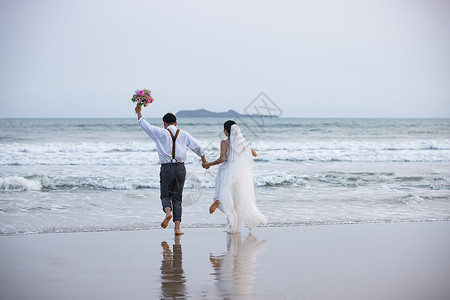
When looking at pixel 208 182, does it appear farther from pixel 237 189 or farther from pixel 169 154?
pixel 169 154

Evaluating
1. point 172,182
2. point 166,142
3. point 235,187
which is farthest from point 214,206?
point 166,142

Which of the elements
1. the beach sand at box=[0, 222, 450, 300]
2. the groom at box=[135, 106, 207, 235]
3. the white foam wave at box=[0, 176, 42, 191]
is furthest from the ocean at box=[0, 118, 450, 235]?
the groom at box=[135, 106, 207, 235]

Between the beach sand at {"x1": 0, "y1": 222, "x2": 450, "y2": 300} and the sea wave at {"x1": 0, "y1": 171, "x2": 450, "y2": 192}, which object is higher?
the sea wave at {"x1": 0, "y1": 171, "x2": 450, "y2": 192}

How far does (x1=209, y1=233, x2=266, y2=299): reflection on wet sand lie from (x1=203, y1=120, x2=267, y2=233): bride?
0.36 m

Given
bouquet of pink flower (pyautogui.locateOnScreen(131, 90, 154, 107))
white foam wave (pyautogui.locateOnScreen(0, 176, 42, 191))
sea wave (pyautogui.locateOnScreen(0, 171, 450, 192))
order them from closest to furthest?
bouquet of pink flower (pyautogui.locateOnScreen(131, 90, 154, 107)), white foam wave (pyautogui.locateOnScreen(0, 176, 42, 191)), sea wave (pyautogui.locateOnScreen(0, 171, 450, 192))

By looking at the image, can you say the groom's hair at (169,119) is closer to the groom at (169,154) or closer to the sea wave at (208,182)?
the groom at (169,154)

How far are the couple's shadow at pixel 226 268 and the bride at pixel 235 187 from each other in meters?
0.48

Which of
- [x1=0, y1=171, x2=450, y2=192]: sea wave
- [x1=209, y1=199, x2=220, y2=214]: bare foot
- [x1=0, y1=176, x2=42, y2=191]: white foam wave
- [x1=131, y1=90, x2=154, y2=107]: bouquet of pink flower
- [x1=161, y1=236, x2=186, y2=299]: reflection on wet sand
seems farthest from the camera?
[x1=0, y1=171, x2=450, y2=192]: sea wave

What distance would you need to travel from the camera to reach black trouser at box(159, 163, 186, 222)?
22.2 ft

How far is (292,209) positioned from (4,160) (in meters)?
14.1

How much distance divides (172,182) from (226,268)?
2.04 m

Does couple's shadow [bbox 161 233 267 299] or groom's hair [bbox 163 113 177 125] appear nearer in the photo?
couple's shadow [bbox 161 233 267 299]

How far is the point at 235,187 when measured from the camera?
Answer: 7.20 m

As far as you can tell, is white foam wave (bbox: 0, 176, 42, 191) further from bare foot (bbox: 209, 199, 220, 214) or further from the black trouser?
bare foot (bbox: 209, 199, 220, 214)
